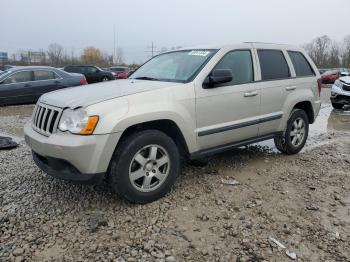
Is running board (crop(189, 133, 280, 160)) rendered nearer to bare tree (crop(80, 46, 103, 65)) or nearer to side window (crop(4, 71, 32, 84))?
side window (crop(4, 71, 32, 84))

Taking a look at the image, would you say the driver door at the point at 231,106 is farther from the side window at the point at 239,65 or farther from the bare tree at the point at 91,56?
the bare tree at the point at 91,56

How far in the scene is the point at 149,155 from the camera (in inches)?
150

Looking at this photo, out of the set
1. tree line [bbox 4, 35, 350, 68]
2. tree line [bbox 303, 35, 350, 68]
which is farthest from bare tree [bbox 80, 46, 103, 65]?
tree line [bbox 303, 35, 350, 68]

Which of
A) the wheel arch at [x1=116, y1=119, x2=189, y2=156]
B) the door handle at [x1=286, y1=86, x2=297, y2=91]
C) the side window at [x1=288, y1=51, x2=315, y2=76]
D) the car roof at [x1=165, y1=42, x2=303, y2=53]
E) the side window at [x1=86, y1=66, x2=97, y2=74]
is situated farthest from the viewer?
the side window at [x1=86, y1=66, x2=97, y2=74]

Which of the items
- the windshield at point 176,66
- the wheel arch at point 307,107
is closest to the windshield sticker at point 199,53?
the windshield at point 176,66

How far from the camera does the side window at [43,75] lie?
11.8 m

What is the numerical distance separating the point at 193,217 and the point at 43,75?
9.78 meters

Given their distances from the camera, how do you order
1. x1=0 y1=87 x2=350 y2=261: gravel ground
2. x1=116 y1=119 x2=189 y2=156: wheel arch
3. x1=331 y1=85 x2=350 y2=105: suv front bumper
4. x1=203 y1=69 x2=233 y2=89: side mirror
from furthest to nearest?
x1=331 y1=85 x2=350 y2=105: suv front bumper
x1=203 y1=69 x2=233 y2=89: side mirror
x1=116 y1=119 x2=189 y2=156: wheel arch
x1=0 y1=87 x2=350 y2=261: gravel ground

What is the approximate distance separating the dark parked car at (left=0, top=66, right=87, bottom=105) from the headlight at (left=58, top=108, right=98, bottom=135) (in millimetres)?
8750

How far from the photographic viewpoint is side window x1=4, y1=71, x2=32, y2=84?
448 inches

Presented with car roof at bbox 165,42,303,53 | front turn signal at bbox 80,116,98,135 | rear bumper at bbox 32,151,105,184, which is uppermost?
car roof at bbox 165,42,303,53

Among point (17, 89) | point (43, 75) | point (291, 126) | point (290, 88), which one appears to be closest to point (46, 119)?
point (290, 88)

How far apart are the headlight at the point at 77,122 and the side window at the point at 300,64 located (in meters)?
3.65

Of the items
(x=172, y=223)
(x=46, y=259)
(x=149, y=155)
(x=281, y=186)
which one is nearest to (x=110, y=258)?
(x=46, y=259)
